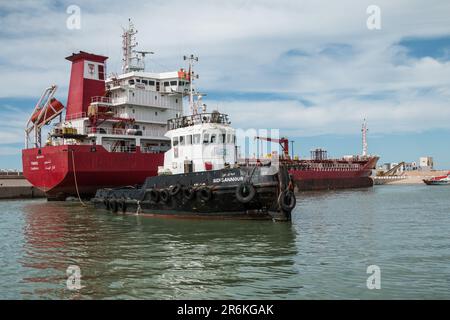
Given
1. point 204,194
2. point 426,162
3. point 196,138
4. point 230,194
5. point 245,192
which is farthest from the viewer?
point 426,162

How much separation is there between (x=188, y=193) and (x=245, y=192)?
98.5 inches

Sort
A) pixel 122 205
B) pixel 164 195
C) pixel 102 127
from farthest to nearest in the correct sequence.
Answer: pixel 102 127 < pixel 122 205 < pixel 164 195

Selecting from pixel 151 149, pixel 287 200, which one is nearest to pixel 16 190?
pixel 151 149

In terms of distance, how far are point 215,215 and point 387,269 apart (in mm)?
8145

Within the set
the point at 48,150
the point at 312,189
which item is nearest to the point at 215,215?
the point at 48,150

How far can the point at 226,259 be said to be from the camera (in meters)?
9.77

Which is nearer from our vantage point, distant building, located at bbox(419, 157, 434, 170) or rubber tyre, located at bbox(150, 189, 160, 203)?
rubber tyre, located at bbox(150, 189, 160, 203)

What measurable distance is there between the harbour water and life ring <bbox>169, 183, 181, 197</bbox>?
1047 mm

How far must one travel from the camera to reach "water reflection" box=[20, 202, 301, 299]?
24.7 feet

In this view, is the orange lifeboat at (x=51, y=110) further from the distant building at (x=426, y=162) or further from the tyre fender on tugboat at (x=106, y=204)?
the distant building at (x=426, y=162)

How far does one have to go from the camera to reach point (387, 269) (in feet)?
28.6

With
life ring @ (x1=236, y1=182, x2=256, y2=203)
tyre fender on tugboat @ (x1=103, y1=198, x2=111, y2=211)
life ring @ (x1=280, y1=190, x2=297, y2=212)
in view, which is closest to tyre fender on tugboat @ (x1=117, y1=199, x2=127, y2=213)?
tyre fender on tugboat @ (x1=103, y1=198, x2=111, y2=211)

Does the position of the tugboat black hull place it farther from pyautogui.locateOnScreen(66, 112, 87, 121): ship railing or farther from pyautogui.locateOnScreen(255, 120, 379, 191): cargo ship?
pyautogui.locateOnScreen(255, 120, 379, 191): cargo ship

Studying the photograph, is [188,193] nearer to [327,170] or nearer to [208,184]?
[208,184]
